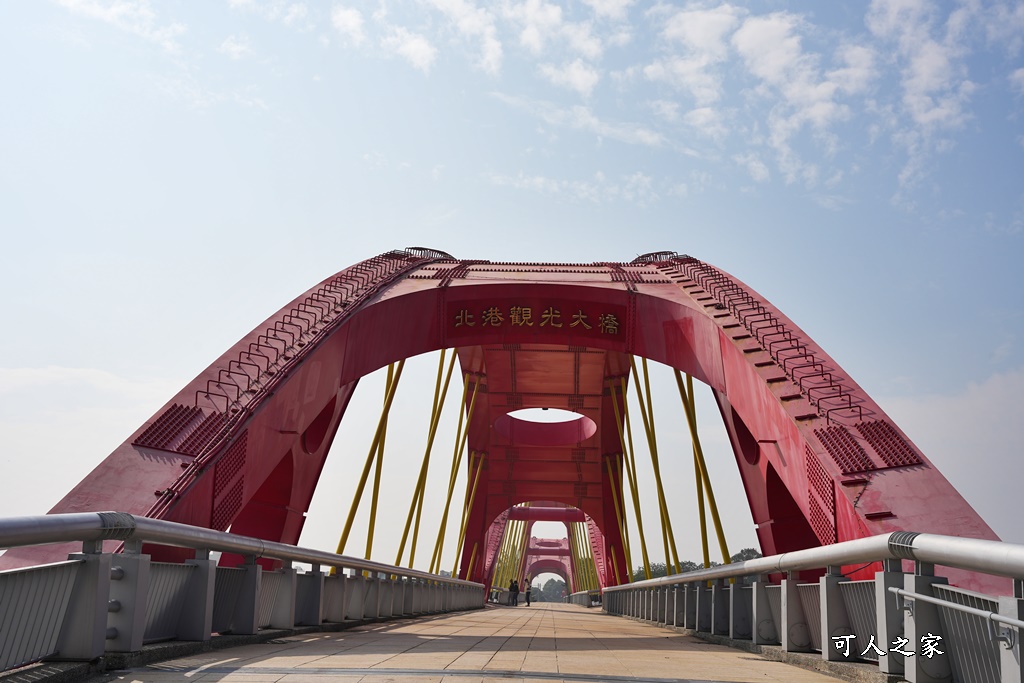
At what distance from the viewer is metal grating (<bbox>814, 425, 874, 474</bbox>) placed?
13516 millimetres

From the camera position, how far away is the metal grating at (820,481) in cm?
1371

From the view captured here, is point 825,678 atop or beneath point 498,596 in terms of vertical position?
beneath

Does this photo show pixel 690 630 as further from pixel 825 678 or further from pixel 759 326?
pixel 759 326

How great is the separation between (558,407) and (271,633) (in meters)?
32.3

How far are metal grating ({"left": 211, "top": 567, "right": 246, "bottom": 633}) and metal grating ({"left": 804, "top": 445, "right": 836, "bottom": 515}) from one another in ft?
28.9

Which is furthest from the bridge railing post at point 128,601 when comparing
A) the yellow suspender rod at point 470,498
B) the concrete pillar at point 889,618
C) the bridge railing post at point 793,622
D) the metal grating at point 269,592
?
the yellow suspender rod at point 470,498

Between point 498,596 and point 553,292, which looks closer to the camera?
point 553,292

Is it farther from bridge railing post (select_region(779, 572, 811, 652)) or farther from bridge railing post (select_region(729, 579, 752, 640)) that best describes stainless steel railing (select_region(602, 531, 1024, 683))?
bridge railing post (select_region(729, 579, 752, 640))

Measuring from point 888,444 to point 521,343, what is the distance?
986cm

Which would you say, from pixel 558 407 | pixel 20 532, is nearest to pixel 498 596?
pixel 558 407

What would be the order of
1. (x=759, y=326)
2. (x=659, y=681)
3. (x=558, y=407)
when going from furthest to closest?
(x=558, y=407), (x=759, y=326), (x=659, y=681)

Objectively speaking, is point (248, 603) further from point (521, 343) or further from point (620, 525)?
point (620, 525)

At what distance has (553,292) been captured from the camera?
2170 centimetres

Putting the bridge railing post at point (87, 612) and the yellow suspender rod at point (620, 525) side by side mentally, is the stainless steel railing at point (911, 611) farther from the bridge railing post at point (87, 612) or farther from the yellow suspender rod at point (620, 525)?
the yellow suspender rod at point (620, 525)
